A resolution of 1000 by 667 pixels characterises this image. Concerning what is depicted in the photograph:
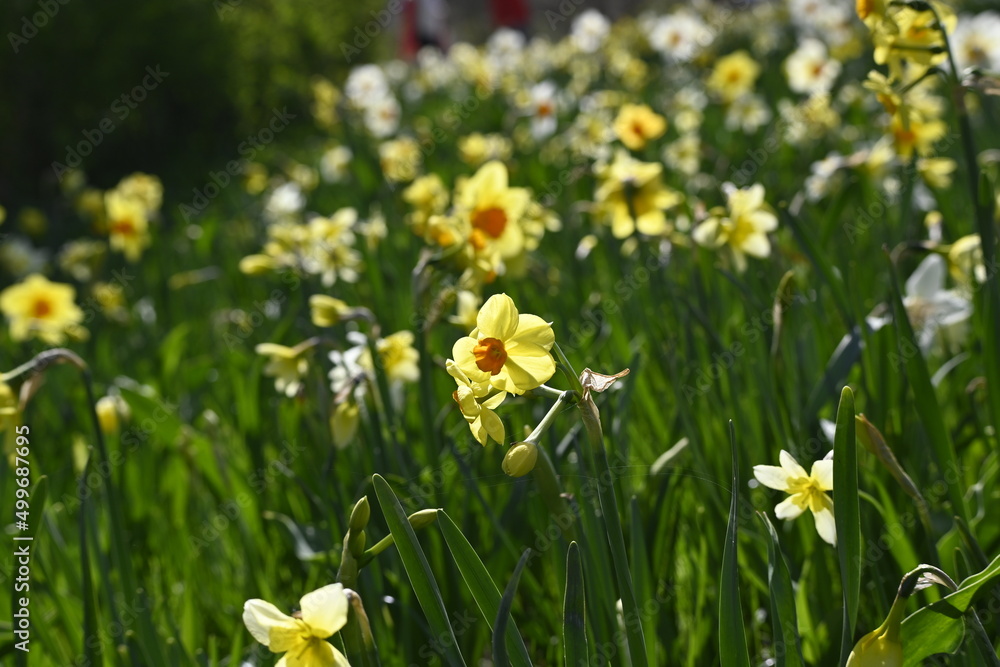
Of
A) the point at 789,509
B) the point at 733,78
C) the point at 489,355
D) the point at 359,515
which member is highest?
the point at 489,355

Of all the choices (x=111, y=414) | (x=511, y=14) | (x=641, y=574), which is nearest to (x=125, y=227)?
(x=111, y=414)

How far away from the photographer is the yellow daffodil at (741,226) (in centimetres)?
174

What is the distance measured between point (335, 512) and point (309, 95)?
834 cm

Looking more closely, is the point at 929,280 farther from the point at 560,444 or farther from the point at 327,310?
the point at 327,310

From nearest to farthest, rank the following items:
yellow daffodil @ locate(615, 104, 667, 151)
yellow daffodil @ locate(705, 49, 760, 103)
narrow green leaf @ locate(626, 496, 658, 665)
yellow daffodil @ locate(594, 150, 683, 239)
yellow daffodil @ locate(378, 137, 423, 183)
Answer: narrow green leaf @ locate(626, 496, 658, 665), yellow daffodil @ locate(594, 150, 683, 239), yellow daffodil @ locate(615, 104, 667, 151), yellow daffodil @ locate(378, 137, 423, 183), yellow daffodil @ locate(705, 49, 760, 103)

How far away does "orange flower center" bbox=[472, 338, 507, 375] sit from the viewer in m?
0.86

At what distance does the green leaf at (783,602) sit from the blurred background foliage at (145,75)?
6122mm

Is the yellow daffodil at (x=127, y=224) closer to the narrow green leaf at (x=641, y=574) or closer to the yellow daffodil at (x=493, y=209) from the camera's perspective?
the yellow daffodil at (x=493, y=209)

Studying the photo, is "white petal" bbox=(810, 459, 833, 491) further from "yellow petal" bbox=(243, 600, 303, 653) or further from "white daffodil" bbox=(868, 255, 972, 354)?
"white daffodil" bbox=(868, 255, 972, 354)

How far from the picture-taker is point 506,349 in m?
0.86

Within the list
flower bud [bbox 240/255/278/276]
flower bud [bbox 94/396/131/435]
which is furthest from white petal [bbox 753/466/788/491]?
flower bud [bbox 94/396/131/435]

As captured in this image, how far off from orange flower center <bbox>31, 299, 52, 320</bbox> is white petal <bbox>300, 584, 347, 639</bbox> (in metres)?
2.22

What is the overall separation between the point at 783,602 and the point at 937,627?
0.15 metres

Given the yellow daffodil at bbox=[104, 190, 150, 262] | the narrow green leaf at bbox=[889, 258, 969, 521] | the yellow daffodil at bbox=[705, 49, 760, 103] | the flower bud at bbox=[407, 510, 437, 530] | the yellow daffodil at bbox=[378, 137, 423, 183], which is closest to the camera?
the flower bud at bbox=[407, 510, 437, 530]
